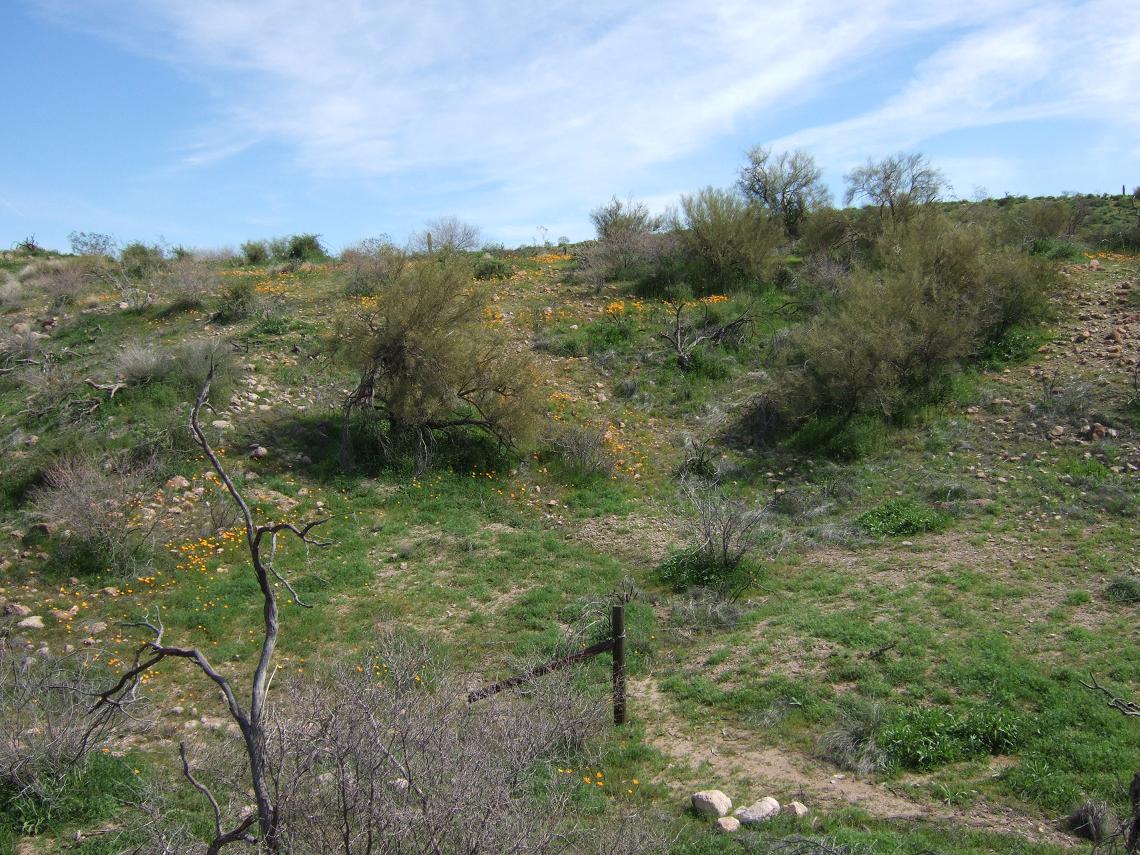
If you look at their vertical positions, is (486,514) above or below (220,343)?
below

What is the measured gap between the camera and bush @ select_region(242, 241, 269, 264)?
76.9 ft

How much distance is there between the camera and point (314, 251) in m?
23.6

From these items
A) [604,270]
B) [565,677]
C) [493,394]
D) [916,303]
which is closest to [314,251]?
[604,270]

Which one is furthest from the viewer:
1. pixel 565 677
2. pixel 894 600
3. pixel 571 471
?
pixel 571 471

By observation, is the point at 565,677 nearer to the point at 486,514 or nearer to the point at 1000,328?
the point at 486,514

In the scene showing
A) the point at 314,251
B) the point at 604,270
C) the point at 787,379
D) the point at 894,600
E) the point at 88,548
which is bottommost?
the point at 894,600

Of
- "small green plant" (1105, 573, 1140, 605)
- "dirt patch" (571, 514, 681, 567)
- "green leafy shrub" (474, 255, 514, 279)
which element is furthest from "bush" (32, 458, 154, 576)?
"green leafy shrub" (474, 255, 514, 279)

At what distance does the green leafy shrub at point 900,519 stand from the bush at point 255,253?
19161 mm

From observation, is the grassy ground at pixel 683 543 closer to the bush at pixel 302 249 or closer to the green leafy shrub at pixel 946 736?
the green leafy shrub at pixel 946 736

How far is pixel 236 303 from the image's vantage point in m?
16.4

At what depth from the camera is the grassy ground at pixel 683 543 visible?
606 centimetres

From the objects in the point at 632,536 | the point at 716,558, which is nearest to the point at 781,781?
the point at 716,558

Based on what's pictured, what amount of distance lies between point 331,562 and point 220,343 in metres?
6.12

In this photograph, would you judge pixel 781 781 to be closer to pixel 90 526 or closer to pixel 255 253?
pixel 90 526
